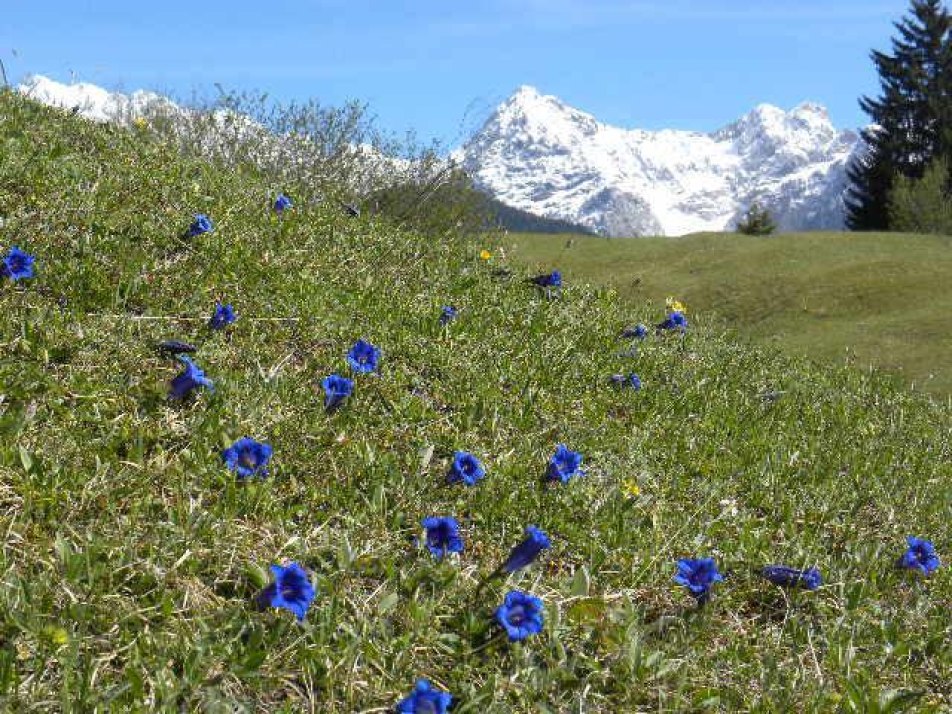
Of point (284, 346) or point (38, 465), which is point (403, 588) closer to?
point (38, 465)

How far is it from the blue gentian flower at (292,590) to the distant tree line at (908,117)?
56.0m

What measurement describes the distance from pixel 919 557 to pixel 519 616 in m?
2.39

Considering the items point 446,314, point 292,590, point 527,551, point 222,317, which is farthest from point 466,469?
point 446,314

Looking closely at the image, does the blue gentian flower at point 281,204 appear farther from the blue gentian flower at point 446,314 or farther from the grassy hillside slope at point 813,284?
the grassy hillside slope at point 813,284

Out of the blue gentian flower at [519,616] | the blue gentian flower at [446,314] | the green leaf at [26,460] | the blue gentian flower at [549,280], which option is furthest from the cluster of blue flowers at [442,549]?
the blue gentian flower at [549,280]

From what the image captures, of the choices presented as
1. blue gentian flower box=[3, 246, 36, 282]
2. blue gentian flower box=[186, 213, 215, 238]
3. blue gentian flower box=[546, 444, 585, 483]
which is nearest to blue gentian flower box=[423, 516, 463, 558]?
blue gentian flower box=[546, 444, 585, 483]

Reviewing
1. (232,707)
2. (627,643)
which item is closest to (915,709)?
(627,643)

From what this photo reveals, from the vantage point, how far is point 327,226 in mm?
8578

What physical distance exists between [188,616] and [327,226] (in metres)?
5.62

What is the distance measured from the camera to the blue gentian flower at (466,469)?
14.2 feet

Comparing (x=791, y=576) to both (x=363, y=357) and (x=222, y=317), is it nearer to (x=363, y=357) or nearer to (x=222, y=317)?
(x=363, y=357)

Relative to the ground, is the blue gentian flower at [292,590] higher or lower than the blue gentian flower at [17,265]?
lower

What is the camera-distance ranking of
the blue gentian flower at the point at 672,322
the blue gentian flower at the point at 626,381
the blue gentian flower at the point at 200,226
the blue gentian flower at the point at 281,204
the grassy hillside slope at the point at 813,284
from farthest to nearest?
the grassy hillside slope at the point at 813,284 < the blue gentian flower at the point at 672,322 < the blue gentian flower at the point at 281,204 < the blue gentian flower at the point at 626,381 < the blue gentian flower at the point at 200,226

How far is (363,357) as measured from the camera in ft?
17.1
